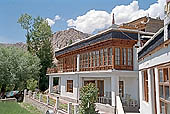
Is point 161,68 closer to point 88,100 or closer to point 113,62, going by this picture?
point 88,100

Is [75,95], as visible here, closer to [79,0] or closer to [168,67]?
[79,0]

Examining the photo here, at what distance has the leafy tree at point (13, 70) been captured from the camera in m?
25.3

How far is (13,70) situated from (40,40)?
13.8 meters

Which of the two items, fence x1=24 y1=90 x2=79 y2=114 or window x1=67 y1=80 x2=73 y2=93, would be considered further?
window x1=67 y1=80 x2=73 y2=93

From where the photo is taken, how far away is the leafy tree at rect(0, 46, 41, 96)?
2527cm

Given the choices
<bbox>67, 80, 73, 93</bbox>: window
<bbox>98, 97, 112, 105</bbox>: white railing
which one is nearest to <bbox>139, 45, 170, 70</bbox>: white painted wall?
<bbox>98, 97, 112, 105</bbox>: white railing

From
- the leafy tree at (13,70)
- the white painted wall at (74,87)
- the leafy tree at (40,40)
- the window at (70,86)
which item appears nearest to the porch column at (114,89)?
the white painted wall at (74,87)

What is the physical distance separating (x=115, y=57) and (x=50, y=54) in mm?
24312

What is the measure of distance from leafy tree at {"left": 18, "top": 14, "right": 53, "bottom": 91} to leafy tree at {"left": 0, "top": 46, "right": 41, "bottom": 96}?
5.51m

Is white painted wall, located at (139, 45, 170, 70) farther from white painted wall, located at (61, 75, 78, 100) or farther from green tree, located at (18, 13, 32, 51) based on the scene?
green tree, located at (18, 13, 32, 51)

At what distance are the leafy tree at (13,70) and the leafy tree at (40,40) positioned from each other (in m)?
5.51

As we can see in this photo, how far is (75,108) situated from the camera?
12.3 metres

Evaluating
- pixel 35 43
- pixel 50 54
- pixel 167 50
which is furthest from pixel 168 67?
pixel 35 43

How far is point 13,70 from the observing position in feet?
84.9
